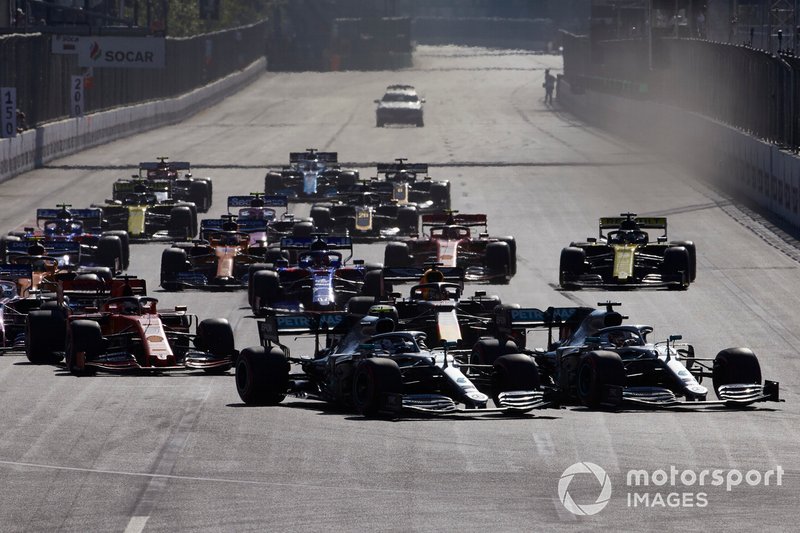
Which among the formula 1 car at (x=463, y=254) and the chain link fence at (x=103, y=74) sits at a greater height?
the chain link fence at (x=103, y=74)

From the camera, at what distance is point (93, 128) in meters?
71.4

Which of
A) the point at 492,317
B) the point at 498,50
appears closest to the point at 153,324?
the point at 492,317

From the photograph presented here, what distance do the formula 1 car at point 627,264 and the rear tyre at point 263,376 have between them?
12758 mm

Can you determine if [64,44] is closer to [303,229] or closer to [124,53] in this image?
[124,53]

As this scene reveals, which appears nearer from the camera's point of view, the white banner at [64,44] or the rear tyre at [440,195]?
the rear tyre at [440,195]

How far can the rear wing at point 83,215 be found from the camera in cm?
3750

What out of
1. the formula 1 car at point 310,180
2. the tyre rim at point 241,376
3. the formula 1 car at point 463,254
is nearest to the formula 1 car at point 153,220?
the formula 1 car at point 463,254

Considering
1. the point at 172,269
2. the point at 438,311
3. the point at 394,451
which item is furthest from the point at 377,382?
the point at 172,269

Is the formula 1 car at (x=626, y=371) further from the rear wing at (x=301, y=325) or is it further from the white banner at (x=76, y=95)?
the white banner at (x=76, y=95)

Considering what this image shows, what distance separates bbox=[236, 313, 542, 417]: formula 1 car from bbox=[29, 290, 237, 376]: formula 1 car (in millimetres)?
1637

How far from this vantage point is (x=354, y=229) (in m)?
41.5

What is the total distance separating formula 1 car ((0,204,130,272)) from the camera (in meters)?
32.9

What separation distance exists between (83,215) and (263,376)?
1912cm

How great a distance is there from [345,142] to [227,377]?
51589mm
